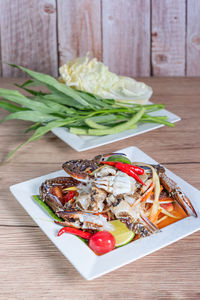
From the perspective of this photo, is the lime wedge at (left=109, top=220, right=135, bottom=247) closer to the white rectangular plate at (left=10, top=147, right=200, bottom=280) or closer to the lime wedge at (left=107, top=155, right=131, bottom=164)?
the white rectangular plate at (left=10, top=147, right=200, bottom=280)

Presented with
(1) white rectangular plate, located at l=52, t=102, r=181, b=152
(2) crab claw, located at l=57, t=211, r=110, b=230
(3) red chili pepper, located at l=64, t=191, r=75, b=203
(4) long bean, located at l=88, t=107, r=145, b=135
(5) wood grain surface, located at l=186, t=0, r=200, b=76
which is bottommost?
(2) crab claw, located at l=57, t=211, r=110, b=230

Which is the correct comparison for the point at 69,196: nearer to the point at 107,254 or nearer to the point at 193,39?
the point at 107,254

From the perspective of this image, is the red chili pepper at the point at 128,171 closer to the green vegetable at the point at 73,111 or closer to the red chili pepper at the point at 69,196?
the red chili pepper at the point at 69,196

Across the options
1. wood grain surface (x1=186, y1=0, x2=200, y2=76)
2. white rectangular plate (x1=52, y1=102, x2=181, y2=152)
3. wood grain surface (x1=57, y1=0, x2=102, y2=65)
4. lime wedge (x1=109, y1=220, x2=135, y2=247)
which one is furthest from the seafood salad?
wood grain surface (x1=186, y1=0, x2=200, y2=76)

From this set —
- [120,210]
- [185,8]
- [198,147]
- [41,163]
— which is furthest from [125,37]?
[120,210]

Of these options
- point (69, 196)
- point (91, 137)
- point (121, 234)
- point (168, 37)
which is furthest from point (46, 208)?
point (168, 37)

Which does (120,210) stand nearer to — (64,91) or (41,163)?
(41,163)
